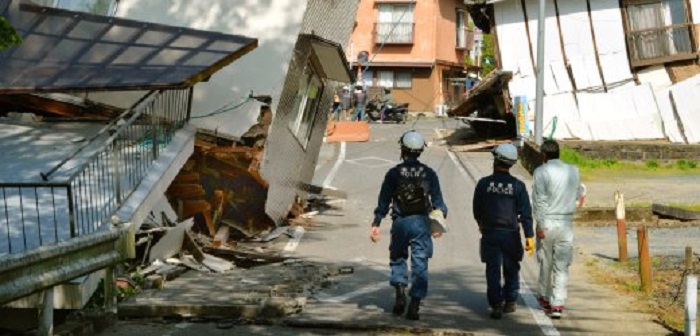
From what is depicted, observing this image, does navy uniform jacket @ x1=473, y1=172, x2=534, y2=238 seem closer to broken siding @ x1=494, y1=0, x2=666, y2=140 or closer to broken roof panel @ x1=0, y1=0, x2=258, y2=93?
broken roof panel @ x1=0, y1=0, x2=258, y2=93

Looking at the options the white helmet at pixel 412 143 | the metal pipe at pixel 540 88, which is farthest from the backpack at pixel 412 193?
the metal pipe at pixel 540 88

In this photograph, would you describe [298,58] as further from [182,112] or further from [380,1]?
[380,1]

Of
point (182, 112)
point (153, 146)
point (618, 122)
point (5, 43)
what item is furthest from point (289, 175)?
point (618, 122)

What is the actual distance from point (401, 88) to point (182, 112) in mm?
41410

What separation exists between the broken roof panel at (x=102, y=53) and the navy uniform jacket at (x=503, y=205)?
4.01 m

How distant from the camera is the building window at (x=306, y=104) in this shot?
17.3m

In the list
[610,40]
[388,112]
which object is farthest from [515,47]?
[388,112]

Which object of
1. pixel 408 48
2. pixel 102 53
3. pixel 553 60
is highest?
pixel 408 48

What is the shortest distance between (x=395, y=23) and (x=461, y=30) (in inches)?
222

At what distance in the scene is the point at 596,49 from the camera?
32156 millimetres

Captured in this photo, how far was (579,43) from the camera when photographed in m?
32.4

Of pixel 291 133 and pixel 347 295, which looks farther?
pixel 291 133

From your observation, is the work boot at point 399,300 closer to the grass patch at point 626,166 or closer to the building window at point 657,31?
the grass patch at point 626,166

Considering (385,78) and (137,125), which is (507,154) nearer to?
(137,125)
